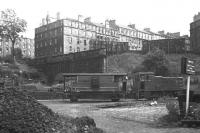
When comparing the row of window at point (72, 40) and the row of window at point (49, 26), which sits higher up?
the row of window at point (49, 26)

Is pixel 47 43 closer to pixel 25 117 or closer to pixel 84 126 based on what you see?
pixel 84 126

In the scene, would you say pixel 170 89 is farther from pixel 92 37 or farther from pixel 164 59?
pixel 92 37

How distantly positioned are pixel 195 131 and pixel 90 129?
392cm

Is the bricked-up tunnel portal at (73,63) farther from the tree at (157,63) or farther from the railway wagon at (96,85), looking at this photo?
the railway wagon at (96,85)

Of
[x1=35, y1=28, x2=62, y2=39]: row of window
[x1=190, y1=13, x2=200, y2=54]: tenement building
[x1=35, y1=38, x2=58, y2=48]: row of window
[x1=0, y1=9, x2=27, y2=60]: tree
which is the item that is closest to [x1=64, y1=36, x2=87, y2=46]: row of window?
[x1=35, y1=28, x2=62, y2=39]: row of window

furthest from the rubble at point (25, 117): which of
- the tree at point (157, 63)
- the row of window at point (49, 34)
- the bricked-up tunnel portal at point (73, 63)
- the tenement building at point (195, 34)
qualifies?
the row of window at point (49, 34)

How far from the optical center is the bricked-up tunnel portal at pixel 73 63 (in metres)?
52.5

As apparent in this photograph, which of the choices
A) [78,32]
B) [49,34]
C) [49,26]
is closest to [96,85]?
[78,32]

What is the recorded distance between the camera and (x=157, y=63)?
55.2m

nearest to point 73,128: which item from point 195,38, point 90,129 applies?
point 90,129

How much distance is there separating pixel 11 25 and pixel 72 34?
776 inches

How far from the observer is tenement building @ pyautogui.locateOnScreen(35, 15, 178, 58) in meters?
87.2

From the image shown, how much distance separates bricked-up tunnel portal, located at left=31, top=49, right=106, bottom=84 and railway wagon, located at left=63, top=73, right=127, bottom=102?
1799 cm

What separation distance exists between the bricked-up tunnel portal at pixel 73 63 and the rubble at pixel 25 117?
4268cm
